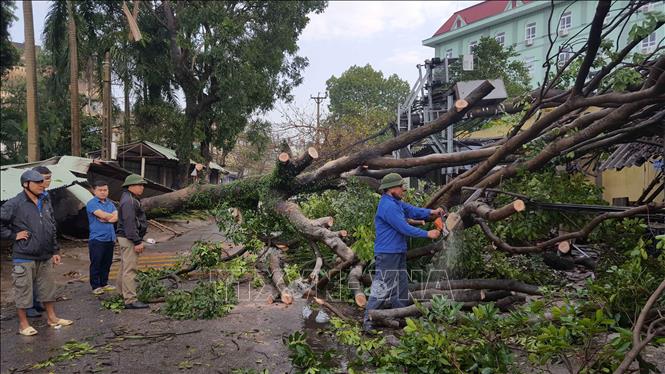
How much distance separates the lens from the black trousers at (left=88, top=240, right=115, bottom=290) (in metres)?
6.62

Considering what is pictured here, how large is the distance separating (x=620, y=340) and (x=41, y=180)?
17.3 feet

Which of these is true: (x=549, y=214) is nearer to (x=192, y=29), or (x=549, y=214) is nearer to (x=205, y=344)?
(x=205, y=344)

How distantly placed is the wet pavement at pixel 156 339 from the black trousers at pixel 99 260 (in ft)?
0.84

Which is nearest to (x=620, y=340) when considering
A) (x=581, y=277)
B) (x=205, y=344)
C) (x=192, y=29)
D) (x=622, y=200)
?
(x=205, y=344)

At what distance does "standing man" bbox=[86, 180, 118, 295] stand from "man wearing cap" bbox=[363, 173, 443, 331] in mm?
3787

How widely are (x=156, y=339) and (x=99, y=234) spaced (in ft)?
8.35

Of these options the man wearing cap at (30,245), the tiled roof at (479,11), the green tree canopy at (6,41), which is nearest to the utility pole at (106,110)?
the green tree canopy at (6,41)

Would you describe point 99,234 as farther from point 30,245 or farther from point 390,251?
point 390,251

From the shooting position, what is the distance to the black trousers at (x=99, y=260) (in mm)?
6621

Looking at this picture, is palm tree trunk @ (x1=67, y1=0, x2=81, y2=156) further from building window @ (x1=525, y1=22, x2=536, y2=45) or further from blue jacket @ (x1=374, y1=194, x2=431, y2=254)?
building window @ (x1=525, y1=22, x2=536, y2=45)

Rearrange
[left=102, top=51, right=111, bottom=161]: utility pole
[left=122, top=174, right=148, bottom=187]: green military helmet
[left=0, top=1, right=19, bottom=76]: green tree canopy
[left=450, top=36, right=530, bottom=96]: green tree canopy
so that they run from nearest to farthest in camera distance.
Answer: [left=122, top=174, right=148, bottom=187]: green military helmet < [left=102, top=51, right=111, bottom=161]: utility pole < [left=0, top=1, right=19, bottom=76]: green tree canopy < [left=450, top=36, right=530, bottom=96]: green tree canopy

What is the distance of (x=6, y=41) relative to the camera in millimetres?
18016

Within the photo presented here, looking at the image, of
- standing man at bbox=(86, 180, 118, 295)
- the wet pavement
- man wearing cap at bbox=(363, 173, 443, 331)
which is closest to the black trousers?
standing man at bbox=(86, 180, 118, 295)

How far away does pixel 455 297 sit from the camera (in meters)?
5.10
